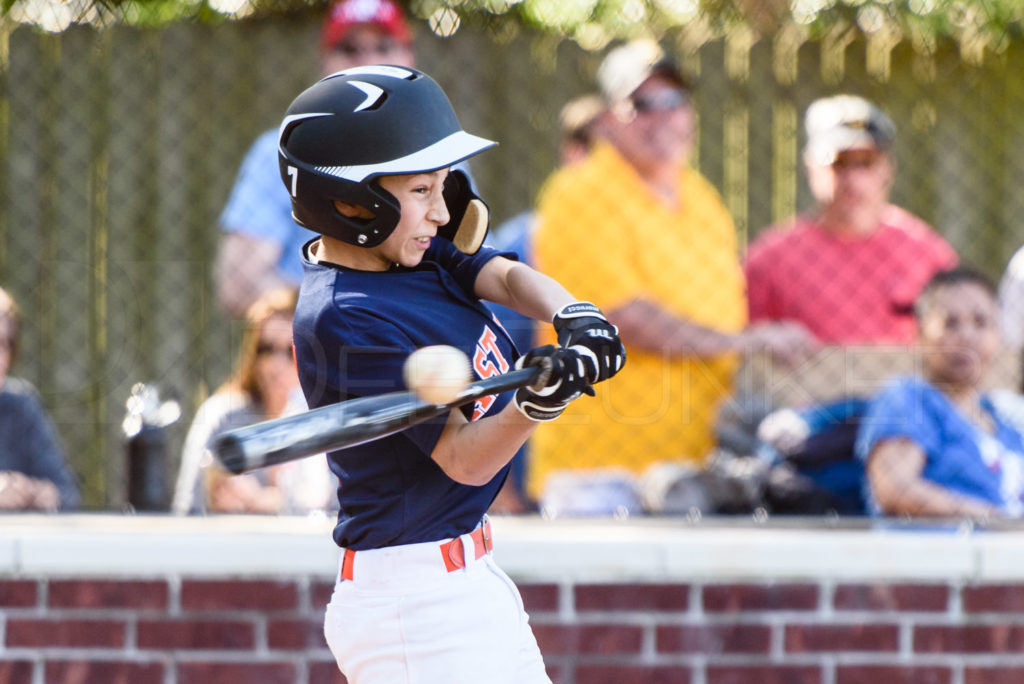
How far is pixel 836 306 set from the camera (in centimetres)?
368

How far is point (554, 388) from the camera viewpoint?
181cm

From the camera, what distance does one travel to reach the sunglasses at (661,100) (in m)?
3.56

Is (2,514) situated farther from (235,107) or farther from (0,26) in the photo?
(235,107)

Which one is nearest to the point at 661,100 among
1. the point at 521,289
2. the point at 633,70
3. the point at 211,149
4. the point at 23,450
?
the point at 633,70

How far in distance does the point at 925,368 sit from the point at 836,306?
35cm

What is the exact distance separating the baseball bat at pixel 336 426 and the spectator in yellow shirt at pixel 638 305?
160 centimetres

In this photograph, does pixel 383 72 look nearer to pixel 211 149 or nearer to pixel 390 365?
pixel 390 365

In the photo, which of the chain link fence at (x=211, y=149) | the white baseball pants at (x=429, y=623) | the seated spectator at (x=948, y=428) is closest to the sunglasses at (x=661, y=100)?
the chain link fence at (x=211, y=149)

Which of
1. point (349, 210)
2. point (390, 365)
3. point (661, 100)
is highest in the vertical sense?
point (661, 100)

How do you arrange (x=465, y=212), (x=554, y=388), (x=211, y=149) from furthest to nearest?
1. (x=211, y=149)
2. (x=465, y=212)
3. (x=554, y=388)

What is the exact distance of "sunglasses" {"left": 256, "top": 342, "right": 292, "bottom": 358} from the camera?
350 cm

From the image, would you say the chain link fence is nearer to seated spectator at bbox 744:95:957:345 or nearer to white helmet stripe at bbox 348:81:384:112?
seated spectator at bbox 744:95:957:345

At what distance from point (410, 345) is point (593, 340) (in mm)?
296

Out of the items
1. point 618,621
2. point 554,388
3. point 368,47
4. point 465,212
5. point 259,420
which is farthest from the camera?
point 368,47
